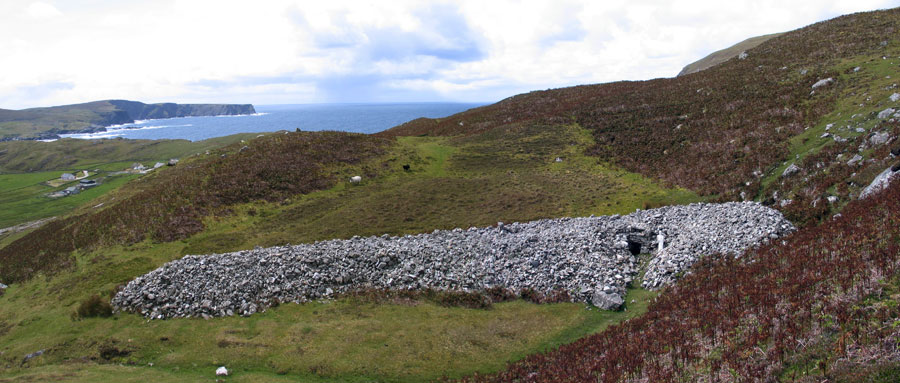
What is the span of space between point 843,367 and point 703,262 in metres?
13.6

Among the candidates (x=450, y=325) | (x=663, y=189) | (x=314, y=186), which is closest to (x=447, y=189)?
(x=314, y=186)

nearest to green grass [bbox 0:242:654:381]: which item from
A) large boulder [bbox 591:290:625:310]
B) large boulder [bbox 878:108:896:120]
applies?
large boulder [bbox 591:290:625:310]

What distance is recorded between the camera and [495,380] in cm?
1550

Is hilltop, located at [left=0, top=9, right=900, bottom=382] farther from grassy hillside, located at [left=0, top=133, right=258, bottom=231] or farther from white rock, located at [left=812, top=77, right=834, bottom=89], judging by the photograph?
grassy hillside, located at [left=0, top=133, right=258, bottom=231]

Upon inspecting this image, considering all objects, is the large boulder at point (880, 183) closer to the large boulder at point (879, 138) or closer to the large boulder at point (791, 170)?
the large boulder at point (879, 138)

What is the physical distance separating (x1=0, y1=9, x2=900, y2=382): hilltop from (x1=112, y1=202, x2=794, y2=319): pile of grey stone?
61 cm

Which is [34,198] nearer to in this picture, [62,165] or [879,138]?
[62,165]

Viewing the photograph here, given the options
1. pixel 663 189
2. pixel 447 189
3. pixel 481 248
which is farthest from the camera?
pixel 447 189

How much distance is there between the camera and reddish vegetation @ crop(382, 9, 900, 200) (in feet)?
120

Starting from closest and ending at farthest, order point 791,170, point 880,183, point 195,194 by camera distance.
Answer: point 880,183
point 791,170
point 195,194

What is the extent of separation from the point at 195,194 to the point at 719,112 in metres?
59.6

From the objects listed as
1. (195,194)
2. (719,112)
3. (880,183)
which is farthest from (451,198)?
(719,112)

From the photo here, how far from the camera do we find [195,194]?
129 ft

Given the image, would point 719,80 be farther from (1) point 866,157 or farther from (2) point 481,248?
(2) point 481,248
